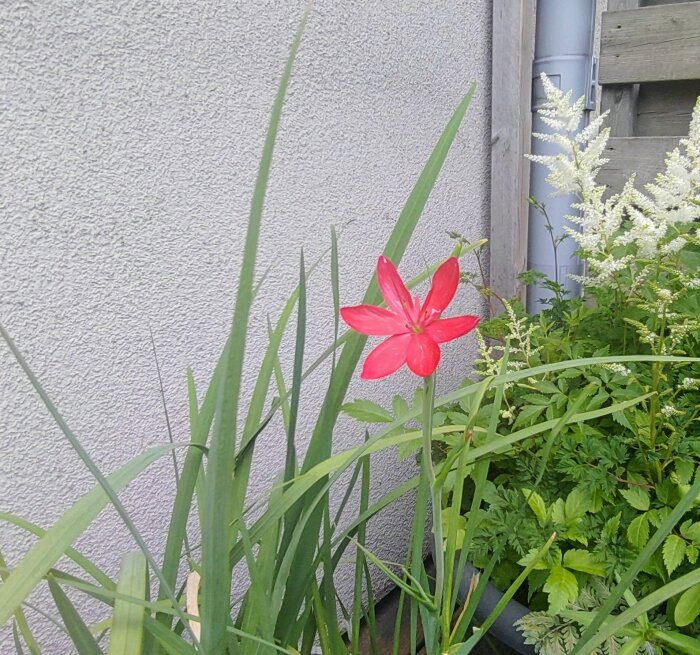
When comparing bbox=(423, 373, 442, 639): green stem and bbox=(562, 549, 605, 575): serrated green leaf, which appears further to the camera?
bbox=(562, 549, 605, 575): serrated green leaf

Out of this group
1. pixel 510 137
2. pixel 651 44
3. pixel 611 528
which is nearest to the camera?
pixel 611 528

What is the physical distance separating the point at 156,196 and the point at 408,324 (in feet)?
1.94

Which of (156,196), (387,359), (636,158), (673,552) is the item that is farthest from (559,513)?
(636,158)

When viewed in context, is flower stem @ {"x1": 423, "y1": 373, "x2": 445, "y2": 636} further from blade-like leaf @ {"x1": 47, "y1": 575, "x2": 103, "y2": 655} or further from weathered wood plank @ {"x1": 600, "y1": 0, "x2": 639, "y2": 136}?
weathered wood plank @ {"x1": 600, "y1": 0, "x2": 639, "y2": 136}

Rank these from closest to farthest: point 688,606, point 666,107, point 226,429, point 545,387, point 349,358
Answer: point 226,429
point 349,358
point 688,606
point 545,387
point 666,107

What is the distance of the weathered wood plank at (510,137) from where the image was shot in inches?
55.6

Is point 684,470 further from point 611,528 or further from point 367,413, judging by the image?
point 367,413

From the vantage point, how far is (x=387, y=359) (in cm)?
34

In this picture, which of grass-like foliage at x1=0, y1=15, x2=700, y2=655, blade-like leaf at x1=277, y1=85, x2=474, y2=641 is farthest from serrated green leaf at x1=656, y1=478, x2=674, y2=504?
blade-like leaf at x1=277, y1=85, x2=474, y2=641

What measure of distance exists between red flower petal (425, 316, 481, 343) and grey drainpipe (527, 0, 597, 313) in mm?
1149

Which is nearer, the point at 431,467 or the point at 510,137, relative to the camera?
the point at 431,467

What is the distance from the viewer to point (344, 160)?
111cm

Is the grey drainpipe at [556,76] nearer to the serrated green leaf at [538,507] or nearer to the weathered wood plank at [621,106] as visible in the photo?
the weathered wood plank at [621,106]

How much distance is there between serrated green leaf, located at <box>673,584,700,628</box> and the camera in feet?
2.04
